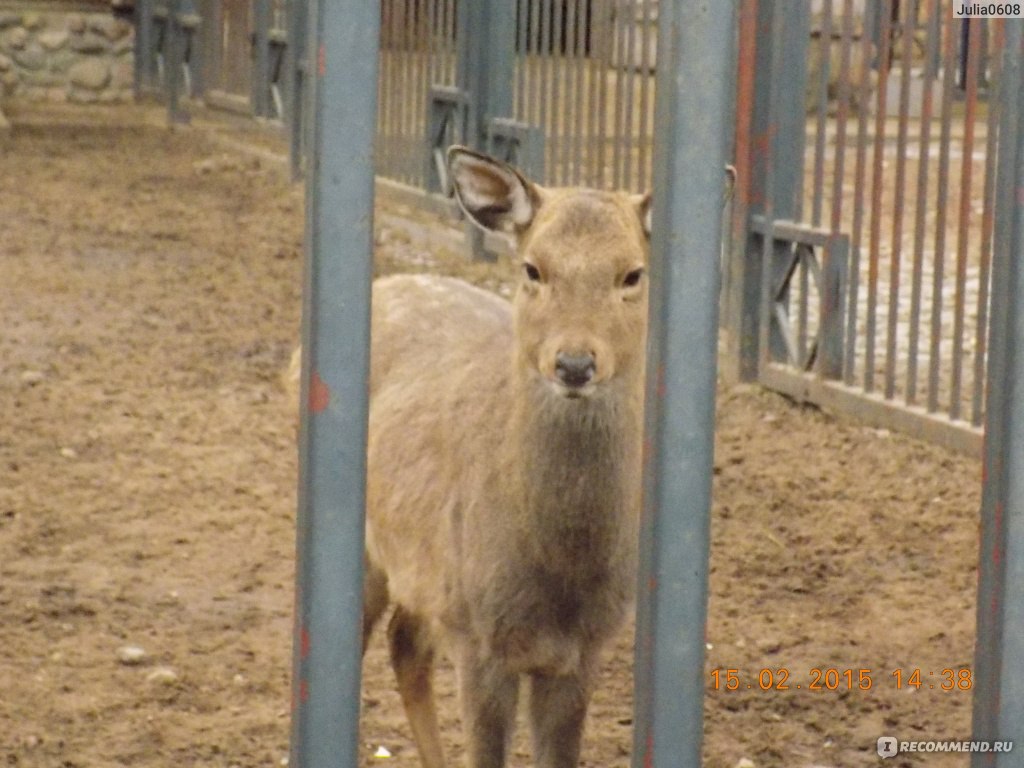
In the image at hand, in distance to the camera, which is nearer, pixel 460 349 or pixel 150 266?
pixel 460 349

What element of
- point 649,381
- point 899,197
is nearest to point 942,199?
point 899,197

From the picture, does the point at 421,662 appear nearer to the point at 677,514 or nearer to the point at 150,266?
the point at 677,514

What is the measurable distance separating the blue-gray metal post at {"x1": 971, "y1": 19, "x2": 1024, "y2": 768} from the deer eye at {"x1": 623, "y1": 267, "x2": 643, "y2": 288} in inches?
65.7

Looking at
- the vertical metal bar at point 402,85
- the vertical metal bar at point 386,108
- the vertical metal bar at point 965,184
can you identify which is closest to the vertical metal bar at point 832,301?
the vertical metal bar at point 965,184

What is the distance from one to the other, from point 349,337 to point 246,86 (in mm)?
12290

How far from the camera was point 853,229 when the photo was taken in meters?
7.34

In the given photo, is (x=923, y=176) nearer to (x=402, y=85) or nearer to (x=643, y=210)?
(x=643, y=210)

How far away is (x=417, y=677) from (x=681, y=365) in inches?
108

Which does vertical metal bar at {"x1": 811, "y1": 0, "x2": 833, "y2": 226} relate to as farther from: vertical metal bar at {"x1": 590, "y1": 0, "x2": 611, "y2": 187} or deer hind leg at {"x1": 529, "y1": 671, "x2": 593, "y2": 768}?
deer hind leg at {"x1": 529, "y1": 671, "x2": 593, "y2": 768}

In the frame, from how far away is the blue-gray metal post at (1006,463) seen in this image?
2.32 meters

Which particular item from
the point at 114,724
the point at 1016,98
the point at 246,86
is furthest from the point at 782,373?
the point at 246,86

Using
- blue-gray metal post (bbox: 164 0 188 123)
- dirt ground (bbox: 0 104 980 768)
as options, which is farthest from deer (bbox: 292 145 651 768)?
blue-gray metal post (bbox: 164 0 188 123)

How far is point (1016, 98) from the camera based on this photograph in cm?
230
